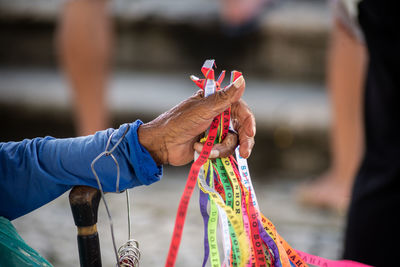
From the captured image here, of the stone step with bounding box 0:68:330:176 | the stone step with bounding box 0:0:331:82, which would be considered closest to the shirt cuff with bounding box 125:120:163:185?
the stone step with bounding box 0:68:330:176

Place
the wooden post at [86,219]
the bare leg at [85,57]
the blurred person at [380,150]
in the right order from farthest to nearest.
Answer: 1. the bare leg at [85,57]
2. the blurred person at [380,150]
3. the wooden post at [86,219]

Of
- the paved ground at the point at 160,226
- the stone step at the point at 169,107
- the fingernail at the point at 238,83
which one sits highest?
the fingernail at the point at 238,83

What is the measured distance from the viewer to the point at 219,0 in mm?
4113

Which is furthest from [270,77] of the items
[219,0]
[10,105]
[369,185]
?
[369,185]

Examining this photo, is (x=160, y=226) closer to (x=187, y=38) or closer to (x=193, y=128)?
(x=193, y=128)

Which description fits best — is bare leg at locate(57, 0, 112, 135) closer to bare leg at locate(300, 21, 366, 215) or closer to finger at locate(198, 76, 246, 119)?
bare leg at locate(300, 21, 366, 215)

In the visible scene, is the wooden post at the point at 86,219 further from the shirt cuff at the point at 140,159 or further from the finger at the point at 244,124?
the finger at the point at 244,124

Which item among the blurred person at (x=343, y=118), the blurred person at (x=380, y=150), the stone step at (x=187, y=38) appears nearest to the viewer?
the blurred person at (x=380, y=150)

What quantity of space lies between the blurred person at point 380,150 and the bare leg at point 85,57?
1.54 meters

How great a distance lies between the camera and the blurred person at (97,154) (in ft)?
3.44

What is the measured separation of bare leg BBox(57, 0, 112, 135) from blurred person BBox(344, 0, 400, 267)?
154 cm

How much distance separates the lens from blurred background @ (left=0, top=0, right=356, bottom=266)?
8.73 ft

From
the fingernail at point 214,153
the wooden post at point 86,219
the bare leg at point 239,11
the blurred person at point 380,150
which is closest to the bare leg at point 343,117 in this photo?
the blurred person at point 380,150

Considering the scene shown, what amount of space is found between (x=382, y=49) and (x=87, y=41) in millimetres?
1721
